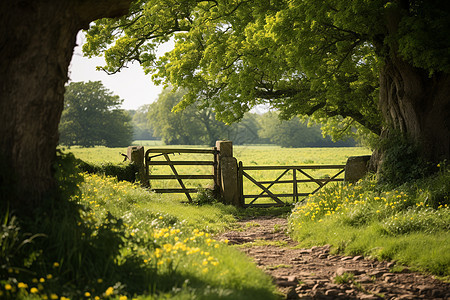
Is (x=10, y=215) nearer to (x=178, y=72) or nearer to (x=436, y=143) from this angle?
(x=436, y=143)

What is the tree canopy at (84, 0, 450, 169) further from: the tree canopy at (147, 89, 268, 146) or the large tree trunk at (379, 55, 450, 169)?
the tree canopy at (147, 89, 268, 146)

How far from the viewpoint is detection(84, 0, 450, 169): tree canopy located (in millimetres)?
9398

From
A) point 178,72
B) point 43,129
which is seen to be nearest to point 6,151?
point 43,129

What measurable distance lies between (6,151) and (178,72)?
37.3ft

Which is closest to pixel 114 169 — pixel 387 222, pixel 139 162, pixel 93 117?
pixel 139 162

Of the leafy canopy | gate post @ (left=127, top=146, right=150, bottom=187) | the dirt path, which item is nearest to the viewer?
the dirt path

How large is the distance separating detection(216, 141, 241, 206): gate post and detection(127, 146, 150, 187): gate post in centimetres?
279

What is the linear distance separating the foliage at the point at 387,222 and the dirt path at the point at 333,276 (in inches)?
12.6

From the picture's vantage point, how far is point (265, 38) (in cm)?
1142

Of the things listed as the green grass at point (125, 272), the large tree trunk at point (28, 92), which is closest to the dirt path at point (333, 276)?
the green grass at point (125, 272)

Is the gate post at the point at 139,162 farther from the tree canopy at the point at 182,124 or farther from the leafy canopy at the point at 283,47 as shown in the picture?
the tree canopy at the point at 182,124

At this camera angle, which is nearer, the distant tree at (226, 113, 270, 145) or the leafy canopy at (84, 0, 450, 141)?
the leafy canopy at (84, 0, 450, 141)

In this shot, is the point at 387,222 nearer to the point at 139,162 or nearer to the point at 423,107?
the point at 423,107

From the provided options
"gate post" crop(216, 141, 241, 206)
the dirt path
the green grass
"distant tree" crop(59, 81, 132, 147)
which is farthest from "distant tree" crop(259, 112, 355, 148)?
the green grass
